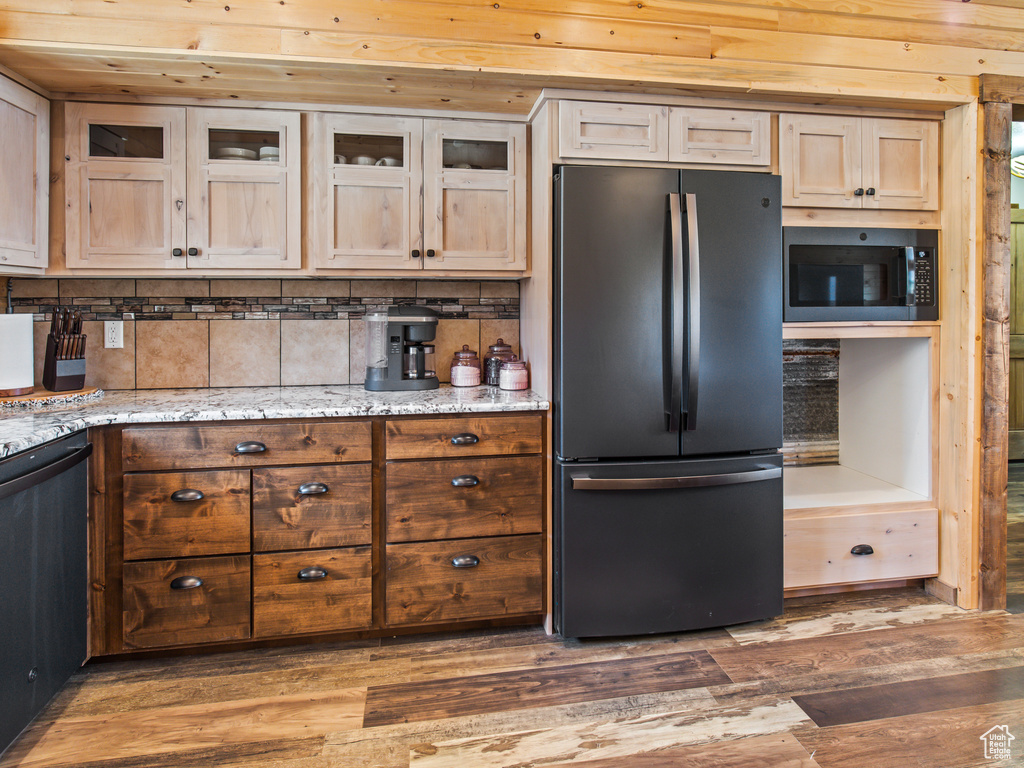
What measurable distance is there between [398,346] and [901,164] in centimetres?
213

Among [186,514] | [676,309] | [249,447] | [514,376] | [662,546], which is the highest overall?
[676,309]

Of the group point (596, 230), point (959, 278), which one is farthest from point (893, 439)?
point (596, 230)

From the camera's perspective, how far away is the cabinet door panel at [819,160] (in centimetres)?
234

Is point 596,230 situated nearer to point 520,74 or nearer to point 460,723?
point 520,74

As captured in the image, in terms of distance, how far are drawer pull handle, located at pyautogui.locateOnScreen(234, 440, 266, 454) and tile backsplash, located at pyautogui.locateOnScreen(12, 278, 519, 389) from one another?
2.20 feet

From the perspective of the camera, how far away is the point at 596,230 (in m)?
2.10

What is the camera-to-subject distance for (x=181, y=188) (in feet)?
7.54

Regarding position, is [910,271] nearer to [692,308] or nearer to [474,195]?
[692,308]

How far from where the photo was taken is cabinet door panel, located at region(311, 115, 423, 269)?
7.76 feet

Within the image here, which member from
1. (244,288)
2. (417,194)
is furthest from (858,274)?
(244,288)

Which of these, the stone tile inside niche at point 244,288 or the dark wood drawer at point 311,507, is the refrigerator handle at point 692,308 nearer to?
the dark wood drawer at point 311,507

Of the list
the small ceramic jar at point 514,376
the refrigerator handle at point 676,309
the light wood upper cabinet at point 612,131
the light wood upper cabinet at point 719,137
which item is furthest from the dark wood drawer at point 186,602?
the light wood upper cabinet at point 719,137

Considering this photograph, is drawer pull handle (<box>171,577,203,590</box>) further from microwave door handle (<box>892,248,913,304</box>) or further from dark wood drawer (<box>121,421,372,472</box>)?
microwave door handle (<box>892,248,913,304</box>)

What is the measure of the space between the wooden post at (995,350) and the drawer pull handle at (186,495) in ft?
9.51
